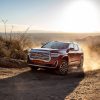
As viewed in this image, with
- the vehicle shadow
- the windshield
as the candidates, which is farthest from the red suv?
the vehicle shadow

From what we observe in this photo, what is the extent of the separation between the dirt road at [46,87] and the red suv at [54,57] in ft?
1.66

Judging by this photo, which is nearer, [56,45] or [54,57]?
[54,57]

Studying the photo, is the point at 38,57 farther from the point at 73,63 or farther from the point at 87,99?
the point at 87,99

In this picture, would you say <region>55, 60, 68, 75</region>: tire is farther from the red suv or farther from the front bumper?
the front bumper

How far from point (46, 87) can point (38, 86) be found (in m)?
0.34

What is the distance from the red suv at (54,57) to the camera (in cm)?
1722

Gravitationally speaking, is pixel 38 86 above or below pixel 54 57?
below

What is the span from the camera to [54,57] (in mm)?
17250

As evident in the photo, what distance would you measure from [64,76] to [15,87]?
482cm

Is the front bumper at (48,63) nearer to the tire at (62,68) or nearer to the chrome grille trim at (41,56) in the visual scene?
the chrome grille trim at (41,56)

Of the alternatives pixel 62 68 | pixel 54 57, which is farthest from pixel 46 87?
pixel 62 68

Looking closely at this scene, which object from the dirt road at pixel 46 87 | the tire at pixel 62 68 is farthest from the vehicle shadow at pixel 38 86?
the tire at pixel 62 68

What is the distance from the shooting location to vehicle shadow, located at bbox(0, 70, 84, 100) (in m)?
11.6

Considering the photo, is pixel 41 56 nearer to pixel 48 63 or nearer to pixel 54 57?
pixel 48 63
